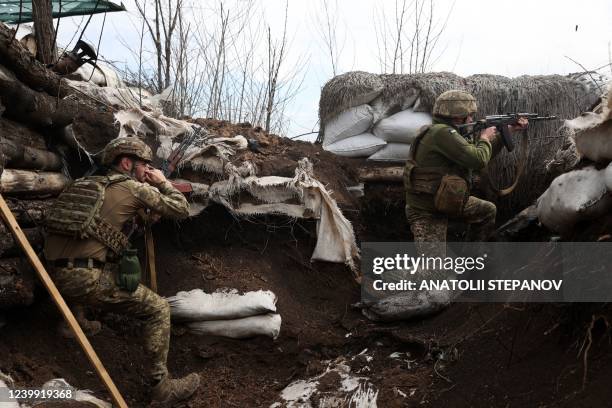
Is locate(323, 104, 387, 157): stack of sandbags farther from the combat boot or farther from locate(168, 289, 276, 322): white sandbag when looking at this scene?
the combat boot

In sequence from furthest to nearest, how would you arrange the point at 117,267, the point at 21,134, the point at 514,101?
the point at 514,101 → the point at 21,134 → the point at 117,267

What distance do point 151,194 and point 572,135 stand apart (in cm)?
258

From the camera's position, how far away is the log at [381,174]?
5.80 m

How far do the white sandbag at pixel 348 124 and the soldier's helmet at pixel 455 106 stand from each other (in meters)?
1.38

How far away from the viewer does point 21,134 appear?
3971 mm

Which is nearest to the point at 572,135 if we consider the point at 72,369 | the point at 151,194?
the point at 151,194

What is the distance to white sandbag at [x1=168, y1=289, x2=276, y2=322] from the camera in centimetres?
427

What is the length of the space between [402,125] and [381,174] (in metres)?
0.52

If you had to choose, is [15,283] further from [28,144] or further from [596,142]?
[596,142]

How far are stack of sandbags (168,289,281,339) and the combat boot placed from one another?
647mm

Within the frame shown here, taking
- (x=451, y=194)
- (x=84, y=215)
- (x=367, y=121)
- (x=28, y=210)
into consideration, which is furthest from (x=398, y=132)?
(x=28, y=210)

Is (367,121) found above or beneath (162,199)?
above

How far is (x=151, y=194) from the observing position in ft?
12.1

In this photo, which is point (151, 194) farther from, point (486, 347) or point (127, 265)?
point (486, 347)
